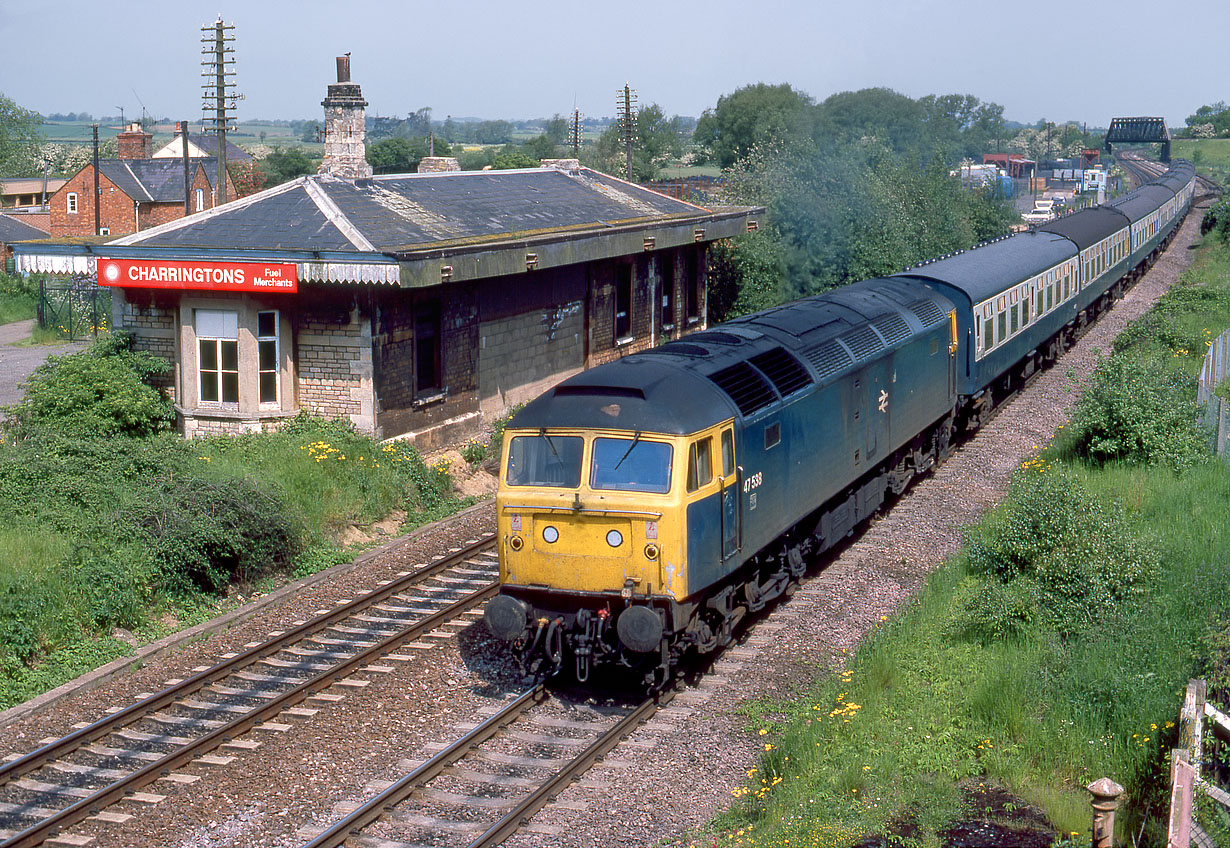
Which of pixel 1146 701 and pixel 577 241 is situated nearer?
pixel 1146 701

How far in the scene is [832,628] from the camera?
12.8m

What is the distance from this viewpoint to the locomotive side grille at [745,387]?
1162cm

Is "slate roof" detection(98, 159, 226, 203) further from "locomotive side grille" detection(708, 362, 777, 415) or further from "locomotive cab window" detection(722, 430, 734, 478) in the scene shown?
"locomotive cab window" detection(722, 430, 734, 478)

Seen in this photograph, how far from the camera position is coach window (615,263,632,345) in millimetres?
26672

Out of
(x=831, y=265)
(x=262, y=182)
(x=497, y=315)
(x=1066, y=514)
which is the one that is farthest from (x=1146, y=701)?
(x=262, y=182)

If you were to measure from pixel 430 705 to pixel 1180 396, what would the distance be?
42.6 ft

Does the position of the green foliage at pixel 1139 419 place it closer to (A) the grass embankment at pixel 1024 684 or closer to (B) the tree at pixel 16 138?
(A) the grass embankment at pixel 1024 684

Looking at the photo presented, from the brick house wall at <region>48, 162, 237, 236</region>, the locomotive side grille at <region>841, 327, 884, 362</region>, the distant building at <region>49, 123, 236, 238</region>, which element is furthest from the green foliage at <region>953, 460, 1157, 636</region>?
the distant building at <region>49, 123, 236, 238</region>

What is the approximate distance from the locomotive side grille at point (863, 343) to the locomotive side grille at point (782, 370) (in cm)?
181

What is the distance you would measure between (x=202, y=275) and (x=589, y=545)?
33.3 feet

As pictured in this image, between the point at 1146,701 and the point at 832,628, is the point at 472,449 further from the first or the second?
the point at 1146,701

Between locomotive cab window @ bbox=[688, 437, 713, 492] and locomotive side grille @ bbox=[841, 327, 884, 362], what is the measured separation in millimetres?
4644

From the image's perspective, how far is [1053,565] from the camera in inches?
478

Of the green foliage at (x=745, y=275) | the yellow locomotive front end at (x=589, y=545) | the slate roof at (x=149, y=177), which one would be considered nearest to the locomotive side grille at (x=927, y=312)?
the yellow locomotive front end at (x=589, y=545)
